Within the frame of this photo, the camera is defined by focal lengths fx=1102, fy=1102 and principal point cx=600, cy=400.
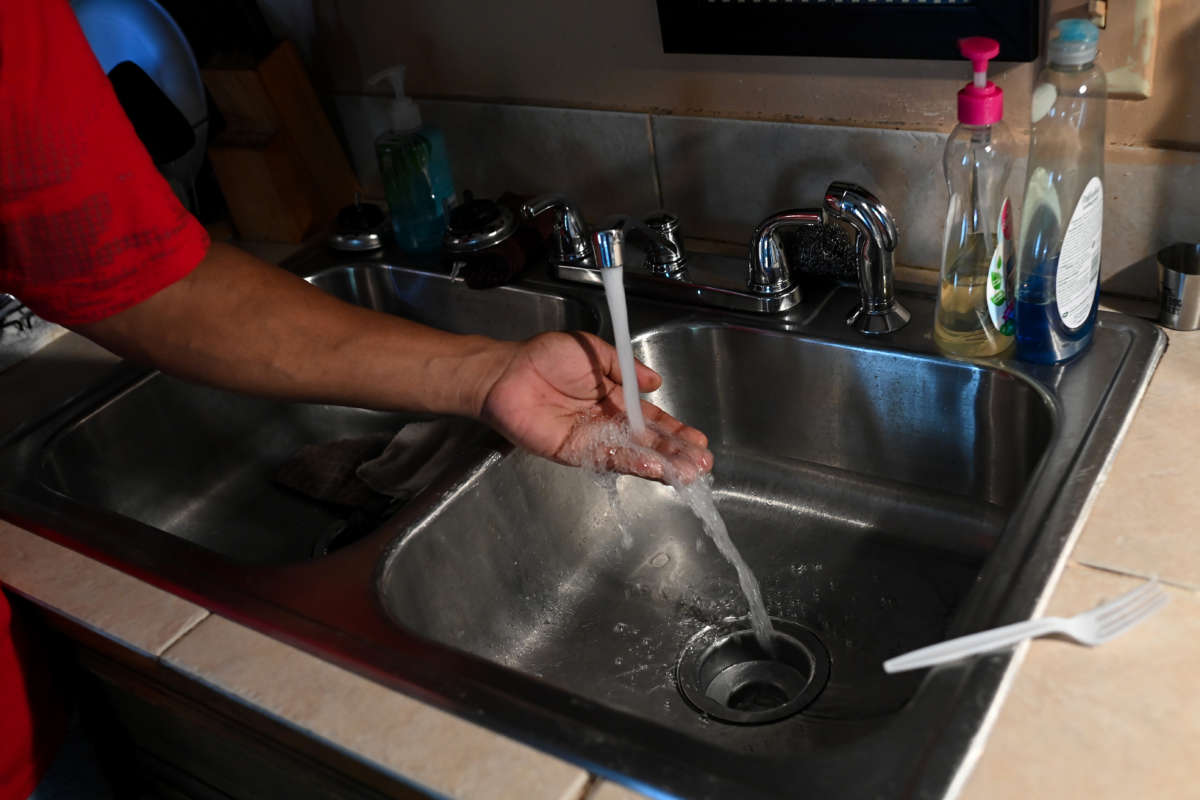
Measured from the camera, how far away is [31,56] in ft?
2.61

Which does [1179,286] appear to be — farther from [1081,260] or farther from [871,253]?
[871,253]

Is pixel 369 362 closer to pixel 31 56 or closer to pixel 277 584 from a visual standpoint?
pixel 277 584

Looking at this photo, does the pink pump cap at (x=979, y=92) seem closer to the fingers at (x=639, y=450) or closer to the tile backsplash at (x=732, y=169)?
the tile backsplash at (x=732, y=169)

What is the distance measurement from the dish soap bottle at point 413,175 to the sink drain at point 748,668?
22.8 inches

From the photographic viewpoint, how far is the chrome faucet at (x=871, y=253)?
0.96 metres

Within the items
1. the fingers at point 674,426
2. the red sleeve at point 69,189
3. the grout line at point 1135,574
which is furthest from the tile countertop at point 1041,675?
the fingers at point 674,426

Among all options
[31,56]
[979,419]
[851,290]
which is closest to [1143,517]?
[979,419]

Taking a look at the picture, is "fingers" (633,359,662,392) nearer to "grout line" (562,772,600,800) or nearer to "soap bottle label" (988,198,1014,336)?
"soap bottle label" (988,198,1014,336)

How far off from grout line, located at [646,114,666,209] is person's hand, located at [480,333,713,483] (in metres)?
0.28

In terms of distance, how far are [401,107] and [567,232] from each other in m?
0.25

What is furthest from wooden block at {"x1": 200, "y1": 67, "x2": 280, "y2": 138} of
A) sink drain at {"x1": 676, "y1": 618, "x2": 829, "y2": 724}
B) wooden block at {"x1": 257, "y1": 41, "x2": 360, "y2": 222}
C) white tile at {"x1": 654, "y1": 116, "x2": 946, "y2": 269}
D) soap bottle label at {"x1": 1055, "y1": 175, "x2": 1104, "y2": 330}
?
soap bottle label at {"x1": 1055, "y1": 175, "x2": 1104, "y2": 330}

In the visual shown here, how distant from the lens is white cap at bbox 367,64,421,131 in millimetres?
1223

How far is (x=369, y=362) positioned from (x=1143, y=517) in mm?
597

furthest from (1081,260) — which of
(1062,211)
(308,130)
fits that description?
(308,130)
